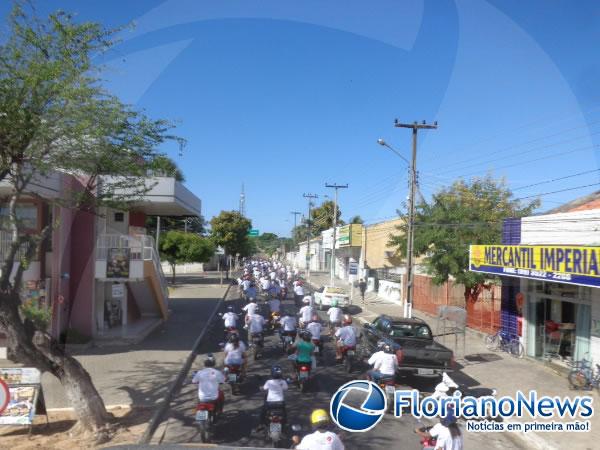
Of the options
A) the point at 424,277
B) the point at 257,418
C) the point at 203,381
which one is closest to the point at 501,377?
the point at 257,418

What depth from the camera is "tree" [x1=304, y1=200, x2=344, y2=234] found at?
259ft

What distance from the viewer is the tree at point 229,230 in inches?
1954

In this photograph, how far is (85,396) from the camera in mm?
8430

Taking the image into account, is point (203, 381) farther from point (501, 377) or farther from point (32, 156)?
point (501, 377)

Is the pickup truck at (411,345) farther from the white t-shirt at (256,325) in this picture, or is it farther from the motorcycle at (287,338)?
the white t-shirt at (256,325)

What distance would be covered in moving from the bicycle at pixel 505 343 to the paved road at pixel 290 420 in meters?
4.63

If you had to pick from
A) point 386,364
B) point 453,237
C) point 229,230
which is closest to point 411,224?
point 453,237

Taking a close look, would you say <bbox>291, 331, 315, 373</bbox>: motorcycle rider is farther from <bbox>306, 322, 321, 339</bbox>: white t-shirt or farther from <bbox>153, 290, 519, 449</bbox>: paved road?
<bbox>306, 322, 321, 339</bbox>: white t-shirt

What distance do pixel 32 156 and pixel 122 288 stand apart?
27.4 ft

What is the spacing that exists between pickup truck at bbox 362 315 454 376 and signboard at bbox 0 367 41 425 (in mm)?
6967

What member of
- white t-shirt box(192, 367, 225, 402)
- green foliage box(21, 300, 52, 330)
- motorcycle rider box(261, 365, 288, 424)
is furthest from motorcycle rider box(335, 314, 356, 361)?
green foliage box(21, 300, 52, 330)

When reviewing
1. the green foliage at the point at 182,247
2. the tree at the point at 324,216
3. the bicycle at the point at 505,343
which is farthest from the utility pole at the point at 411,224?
the tree at the point at 324,216

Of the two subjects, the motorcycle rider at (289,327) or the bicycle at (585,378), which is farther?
the motorcycle rider at (289,327)

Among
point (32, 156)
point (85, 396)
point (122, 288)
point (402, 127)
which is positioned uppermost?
point (402, 127)
